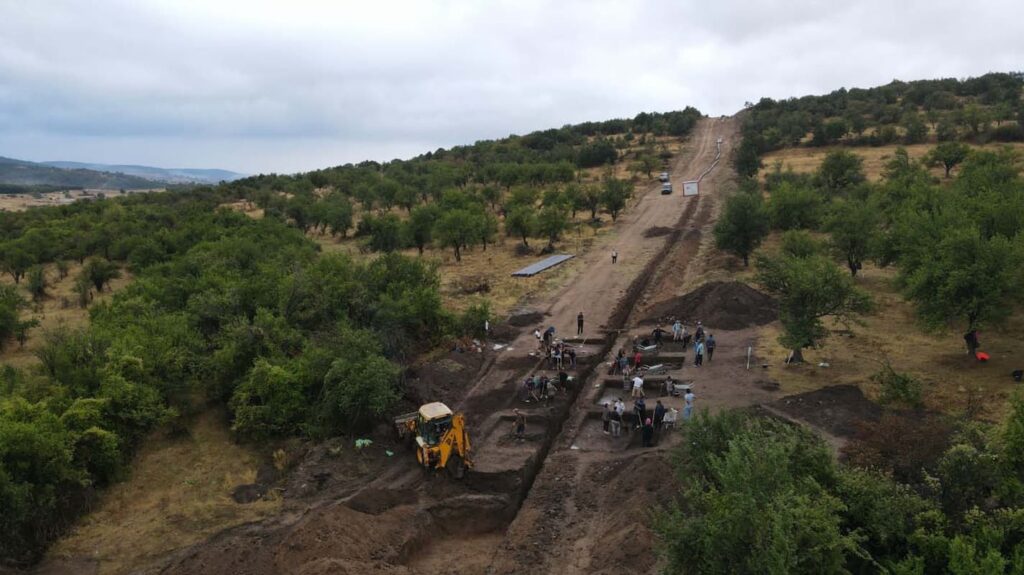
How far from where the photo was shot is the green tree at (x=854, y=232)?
34281mm

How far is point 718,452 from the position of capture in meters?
13.5

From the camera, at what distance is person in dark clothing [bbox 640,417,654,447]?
19406mm

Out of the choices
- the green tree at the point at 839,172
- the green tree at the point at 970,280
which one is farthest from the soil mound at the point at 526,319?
the green tree at the point at 839,172

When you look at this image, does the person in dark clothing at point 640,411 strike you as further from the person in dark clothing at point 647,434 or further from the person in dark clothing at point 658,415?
the person in dark clothing at point 647,434

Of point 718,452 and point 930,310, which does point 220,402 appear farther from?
point 930,310

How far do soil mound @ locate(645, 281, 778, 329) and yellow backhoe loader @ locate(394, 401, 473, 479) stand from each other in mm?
16478

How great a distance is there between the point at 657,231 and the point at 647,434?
3777 centimetres

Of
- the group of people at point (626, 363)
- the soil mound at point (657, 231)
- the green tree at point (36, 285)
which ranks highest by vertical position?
the soil mound at point (657, 231)

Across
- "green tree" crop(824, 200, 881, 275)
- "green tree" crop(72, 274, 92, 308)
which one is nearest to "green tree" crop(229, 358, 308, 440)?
"green tree" crop(72, 274, 92, 308)

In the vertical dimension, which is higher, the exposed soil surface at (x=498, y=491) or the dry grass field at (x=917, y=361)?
the dry grass field at (x=917, y=361)

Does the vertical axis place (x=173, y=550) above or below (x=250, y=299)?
below

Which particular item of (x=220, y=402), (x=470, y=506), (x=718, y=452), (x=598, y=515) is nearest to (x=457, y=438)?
(x=470, y=506)

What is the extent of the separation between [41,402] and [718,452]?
18225mm

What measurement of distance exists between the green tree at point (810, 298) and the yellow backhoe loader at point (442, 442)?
515 inches
